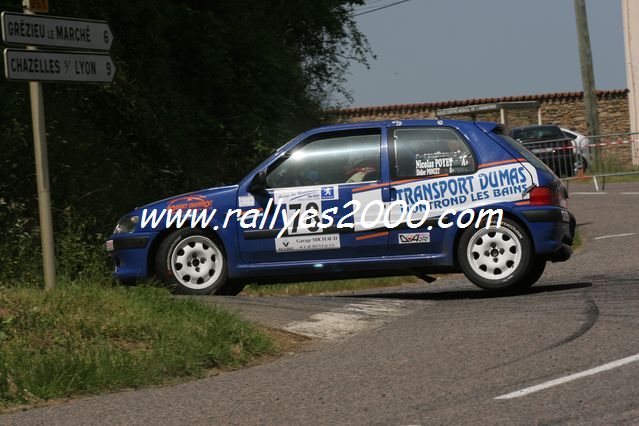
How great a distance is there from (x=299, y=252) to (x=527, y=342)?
372 centimetres

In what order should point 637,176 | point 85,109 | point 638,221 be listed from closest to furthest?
point 85,109 → point 638,221 → point 637,176

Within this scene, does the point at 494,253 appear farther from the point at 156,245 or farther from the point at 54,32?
the point at 54,32

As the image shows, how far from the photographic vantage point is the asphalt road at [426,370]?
6.48 m

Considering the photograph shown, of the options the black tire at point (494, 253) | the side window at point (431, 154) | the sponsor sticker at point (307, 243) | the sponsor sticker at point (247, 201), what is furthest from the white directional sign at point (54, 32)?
the black tire at point (494, 253)

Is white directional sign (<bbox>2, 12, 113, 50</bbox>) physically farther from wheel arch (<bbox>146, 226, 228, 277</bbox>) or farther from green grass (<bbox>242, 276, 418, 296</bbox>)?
green grass (<bbox>242, 276, 418, 296</bbox>)

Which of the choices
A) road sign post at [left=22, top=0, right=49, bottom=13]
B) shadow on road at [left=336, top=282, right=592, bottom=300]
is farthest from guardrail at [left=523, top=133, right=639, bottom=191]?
road sign post at [left=22, top=0, right=49, bottom=13]

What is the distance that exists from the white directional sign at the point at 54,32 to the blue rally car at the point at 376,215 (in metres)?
2.10

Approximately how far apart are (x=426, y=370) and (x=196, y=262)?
478cm

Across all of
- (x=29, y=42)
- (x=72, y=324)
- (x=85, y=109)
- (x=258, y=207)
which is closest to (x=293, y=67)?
(x=85, y=109)

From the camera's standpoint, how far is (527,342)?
333 inches

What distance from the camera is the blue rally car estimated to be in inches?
454

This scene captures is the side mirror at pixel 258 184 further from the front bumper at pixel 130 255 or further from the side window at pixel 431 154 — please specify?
the side window at pixel 431 154

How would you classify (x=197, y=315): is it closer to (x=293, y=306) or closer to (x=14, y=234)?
(x=293, y=306)

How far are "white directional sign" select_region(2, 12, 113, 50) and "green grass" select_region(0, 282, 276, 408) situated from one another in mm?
2029
